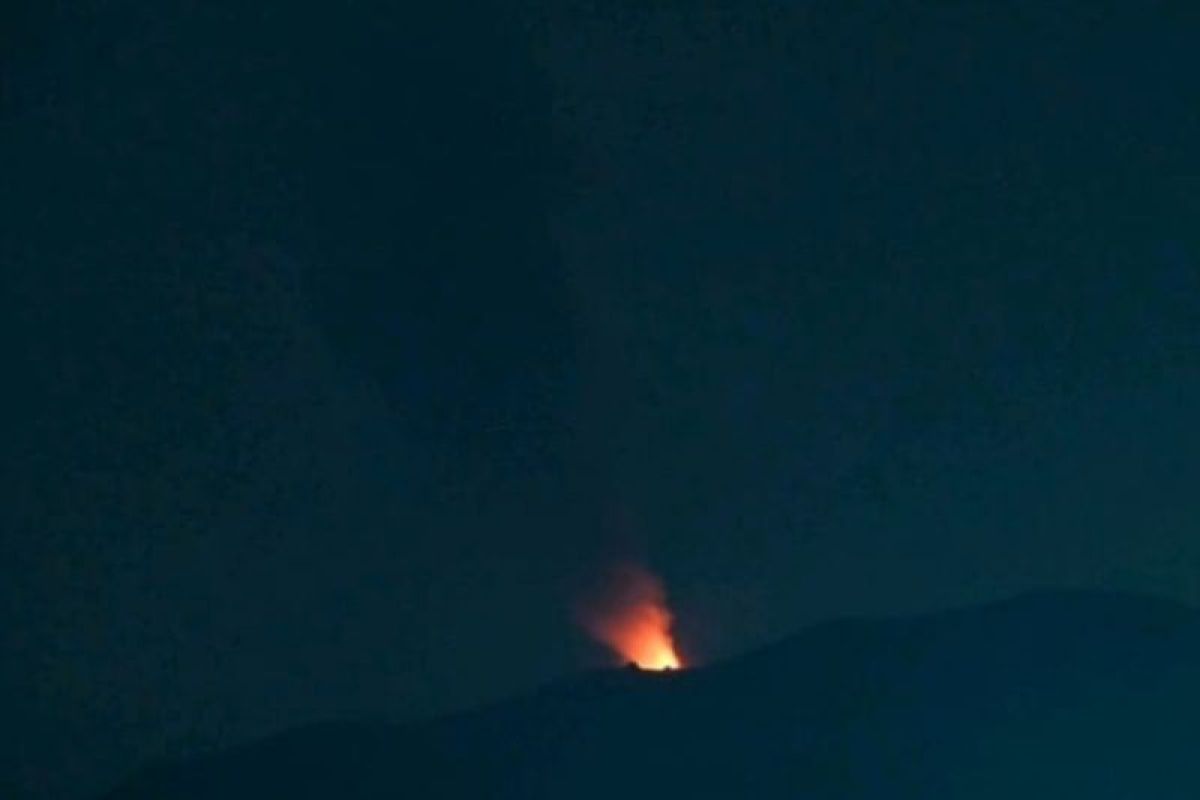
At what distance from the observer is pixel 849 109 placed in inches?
150

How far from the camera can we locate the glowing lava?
12.8 feet

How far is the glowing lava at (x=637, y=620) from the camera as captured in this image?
3.91 meters

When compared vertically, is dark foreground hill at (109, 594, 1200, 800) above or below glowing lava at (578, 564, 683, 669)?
below

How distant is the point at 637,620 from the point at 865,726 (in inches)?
28.7

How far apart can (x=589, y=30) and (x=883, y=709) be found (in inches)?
85.3

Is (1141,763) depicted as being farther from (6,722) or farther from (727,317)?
(6,722)

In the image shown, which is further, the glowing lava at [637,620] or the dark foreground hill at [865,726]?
the glowing lava at [637,620]

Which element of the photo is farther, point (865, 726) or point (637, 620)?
point (637, 620)

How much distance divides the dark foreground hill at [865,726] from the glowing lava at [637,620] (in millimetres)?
59

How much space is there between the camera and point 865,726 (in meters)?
3.77

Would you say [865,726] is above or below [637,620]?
below

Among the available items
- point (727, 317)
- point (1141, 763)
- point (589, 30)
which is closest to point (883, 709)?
point (1141, 763)

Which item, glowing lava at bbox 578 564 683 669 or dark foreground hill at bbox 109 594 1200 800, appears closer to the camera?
dark foreground hill at bbox 109 594 1200 800

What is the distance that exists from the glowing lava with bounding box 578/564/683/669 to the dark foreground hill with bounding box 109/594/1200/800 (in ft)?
0.19
